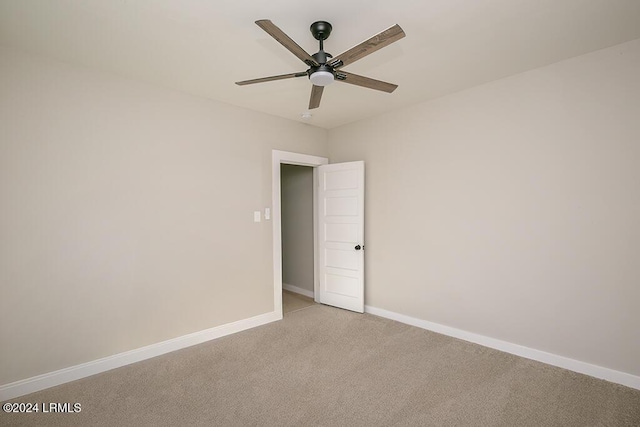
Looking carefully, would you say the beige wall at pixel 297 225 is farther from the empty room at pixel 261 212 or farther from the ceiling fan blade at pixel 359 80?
the ceiling fan blade at pixel 359 80

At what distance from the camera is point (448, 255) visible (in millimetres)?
3328

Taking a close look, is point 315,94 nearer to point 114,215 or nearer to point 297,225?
point 114,215

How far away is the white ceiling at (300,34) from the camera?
6.16 feet

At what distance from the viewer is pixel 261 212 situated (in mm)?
3760

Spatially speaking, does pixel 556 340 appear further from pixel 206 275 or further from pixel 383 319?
pixel 206 275

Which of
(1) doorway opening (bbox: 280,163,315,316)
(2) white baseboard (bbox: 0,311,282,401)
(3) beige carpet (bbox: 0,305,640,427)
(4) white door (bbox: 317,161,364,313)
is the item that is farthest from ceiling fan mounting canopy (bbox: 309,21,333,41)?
(2) white baseboard (bbox: 0,311,282,401)

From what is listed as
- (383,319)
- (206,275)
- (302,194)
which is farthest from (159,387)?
(302,194)

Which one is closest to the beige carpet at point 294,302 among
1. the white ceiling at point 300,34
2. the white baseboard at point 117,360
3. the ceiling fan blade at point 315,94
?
the white baseboard at point 117,360

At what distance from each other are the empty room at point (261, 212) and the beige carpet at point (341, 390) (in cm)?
2

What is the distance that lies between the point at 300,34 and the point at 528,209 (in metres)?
2.48

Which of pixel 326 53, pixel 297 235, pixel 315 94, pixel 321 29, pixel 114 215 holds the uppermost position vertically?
pixel 321 29

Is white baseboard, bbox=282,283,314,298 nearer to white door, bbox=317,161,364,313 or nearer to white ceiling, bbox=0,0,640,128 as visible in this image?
white door, bbox=317,161,364,313

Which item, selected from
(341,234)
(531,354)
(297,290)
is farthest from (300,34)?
(297,290)

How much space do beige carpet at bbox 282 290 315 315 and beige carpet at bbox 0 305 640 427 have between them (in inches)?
44.5
